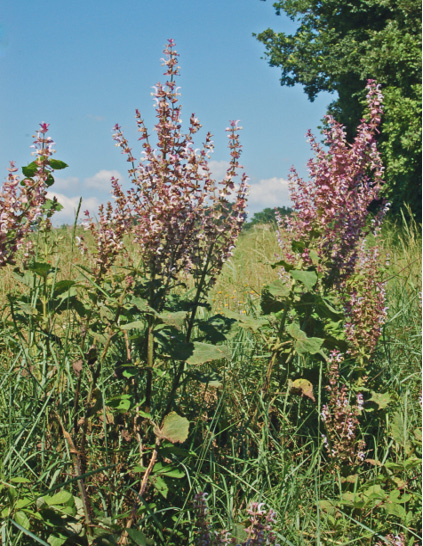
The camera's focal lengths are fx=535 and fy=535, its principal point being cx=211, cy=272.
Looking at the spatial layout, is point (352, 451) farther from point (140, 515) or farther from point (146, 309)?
point (146, 309)

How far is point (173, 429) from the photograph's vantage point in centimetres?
198

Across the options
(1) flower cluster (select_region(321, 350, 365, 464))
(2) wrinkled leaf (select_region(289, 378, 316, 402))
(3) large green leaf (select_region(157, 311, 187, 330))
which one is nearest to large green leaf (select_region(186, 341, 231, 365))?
(3) large green leaf (select_region(157, 311, 187, 330))

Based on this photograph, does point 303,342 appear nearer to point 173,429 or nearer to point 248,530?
point 173,429

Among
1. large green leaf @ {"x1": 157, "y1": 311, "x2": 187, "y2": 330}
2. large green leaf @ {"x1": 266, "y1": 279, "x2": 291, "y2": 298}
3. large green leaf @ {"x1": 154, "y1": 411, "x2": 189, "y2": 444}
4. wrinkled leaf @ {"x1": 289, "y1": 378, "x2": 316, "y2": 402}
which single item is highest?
large green leaf @ {"x1": 266, "y1": 279, "x2": 291, "y2": 298}

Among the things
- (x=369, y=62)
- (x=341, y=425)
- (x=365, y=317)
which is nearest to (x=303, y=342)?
(x=341, y=425)

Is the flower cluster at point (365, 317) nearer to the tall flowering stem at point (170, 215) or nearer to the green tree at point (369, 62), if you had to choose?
the tall flowering stem at point (170, 215)

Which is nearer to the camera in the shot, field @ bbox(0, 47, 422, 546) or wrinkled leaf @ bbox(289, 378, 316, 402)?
field @ bbox(0, 47, 422, 546)

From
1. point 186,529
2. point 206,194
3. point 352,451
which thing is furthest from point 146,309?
point 352,451

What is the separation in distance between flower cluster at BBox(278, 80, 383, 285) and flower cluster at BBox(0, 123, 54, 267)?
4.30 ft

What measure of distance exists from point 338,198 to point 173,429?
1.49 m

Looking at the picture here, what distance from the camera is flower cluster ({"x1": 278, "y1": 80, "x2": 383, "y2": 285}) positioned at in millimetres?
2830

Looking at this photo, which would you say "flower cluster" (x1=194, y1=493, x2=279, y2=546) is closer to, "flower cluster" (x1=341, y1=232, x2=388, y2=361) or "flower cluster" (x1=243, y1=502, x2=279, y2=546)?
"flower cluster" (x1=243, y1=502, x2=279, y2=546)

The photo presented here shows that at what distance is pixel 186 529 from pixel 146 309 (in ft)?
3.04

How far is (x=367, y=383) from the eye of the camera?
3.21 metres
